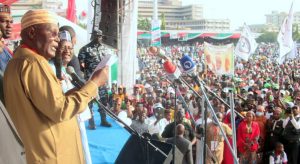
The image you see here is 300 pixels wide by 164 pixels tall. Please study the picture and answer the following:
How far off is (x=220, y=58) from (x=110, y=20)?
3.30 metres

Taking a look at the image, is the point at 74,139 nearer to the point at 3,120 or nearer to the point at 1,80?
the point at 1,80

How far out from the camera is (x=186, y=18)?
151 meters

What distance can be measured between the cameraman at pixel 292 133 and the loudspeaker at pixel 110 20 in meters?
4.86

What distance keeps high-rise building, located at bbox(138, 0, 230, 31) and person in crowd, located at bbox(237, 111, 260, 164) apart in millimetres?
101816

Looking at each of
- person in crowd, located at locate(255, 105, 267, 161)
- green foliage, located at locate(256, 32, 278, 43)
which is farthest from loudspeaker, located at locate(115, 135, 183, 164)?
green foliage, located at locate(256, 32, 278, 43)

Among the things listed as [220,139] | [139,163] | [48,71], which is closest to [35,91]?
[48,71]

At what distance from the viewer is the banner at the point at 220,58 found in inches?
471

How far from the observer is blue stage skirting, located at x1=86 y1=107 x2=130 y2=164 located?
14.3 feet

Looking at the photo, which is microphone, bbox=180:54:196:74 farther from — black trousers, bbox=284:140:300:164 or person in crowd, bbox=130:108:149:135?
black trousers, bbox=284:140:300:164

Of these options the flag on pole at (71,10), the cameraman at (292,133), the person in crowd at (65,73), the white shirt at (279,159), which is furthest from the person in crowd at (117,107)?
the person in crowd at (65,73)

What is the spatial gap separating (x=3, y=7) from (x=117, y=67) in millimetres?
10327

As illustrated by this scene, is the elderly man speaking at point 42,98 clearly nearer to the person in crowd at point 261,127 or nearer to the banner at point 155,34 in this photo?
the person in crowd at point 261,127

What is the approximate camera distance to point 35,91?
184 centimetres

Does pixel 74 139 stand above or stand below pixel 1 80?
below
